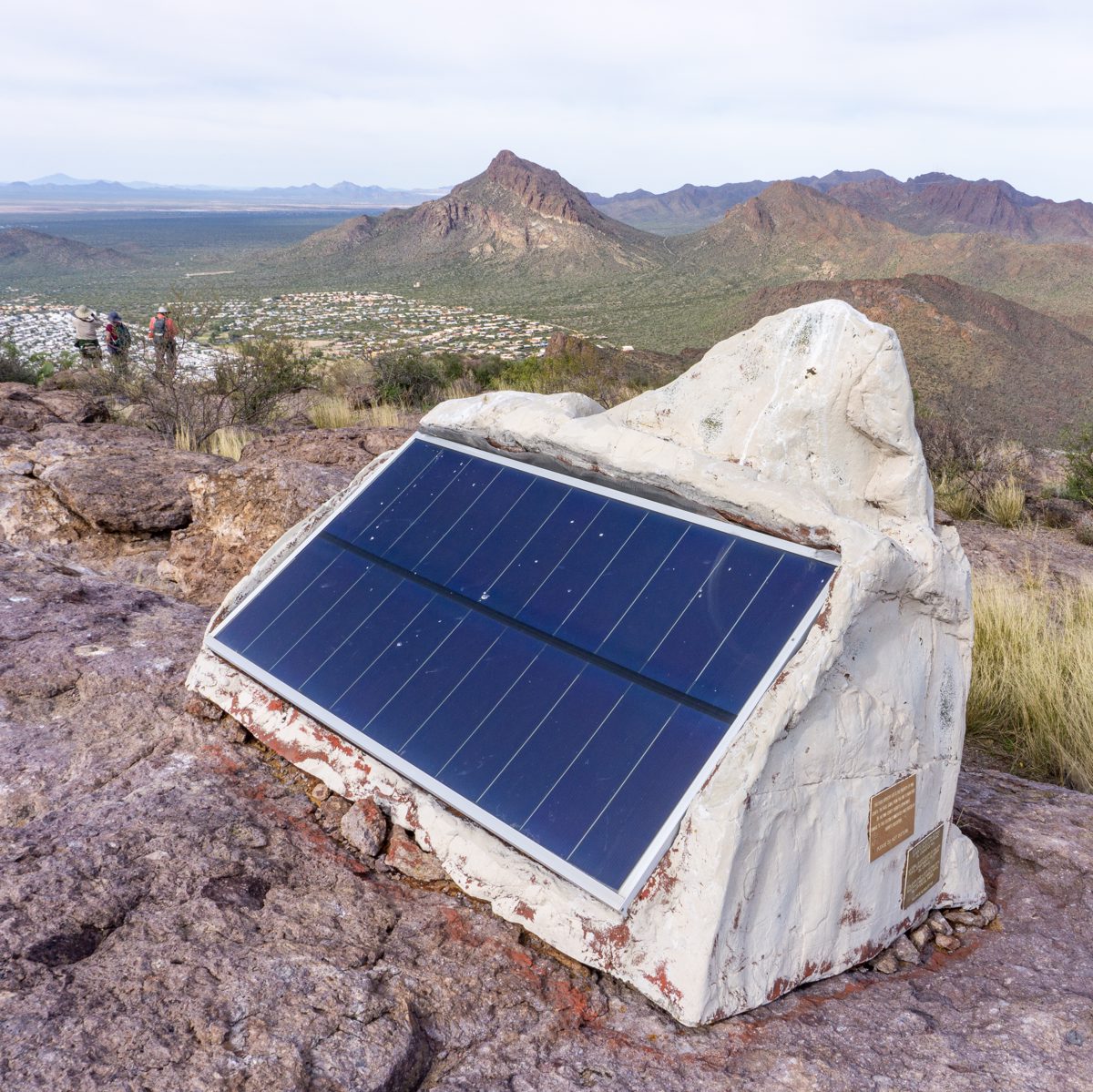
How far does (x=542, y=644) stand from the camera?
333 cm

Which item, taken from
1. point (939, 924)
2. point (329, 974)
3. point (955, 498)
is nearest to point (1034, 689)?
Result: point (939, 924)

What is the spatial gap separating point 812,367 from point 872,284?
3555 cm

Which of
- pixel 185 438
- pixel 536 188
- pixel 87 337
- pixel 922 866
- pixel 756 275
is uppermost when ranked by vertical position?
pixel 536 188

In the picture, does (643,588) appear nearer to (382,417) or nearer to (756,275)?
(382,417)

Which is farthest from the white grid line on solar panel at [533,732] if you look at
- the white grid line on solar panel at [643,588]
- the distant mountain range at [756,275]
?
the distant mountain range at [756,275]

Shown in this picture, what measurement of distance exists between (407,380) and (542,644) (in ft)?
42.6

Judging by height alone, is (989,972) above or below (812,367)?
below

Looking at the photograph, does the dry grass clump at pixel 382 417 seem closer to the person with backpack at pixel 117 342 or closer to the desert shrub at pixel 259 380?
the desert shrub at pixel 259 380

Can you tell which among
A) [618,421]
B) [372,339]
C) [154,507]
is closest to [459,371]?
[154,507]

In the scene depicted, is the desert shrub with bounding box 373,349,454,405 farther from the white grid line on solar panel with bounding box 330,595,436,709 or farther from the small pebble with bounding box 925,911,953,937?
the small pebble with bounding box 925,911,953,937

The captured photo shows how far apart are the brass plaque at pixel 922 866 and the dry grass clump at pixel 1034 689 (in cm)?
198

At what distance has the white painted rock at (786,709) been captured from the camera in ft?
8.80

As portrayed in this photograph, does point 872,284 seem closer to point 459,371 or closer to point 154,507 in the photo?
point 459,371

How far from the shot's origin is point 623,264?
221 feet
